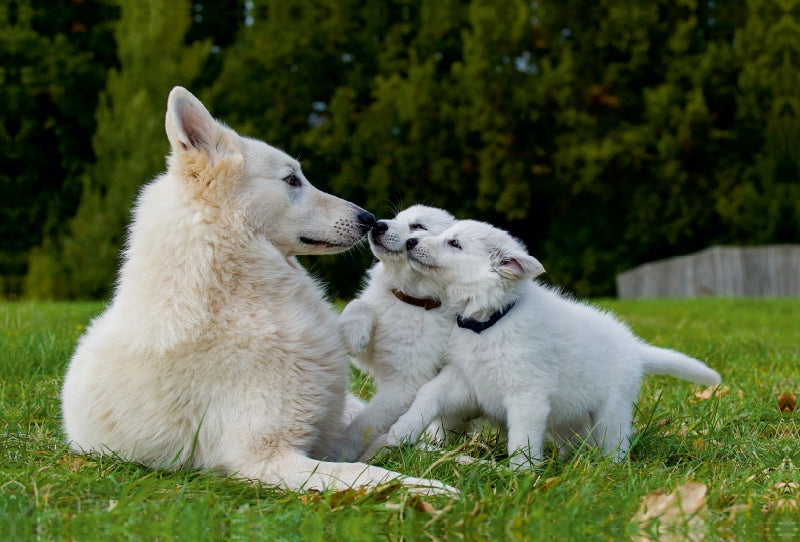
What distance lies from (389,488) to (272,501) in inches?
16.1

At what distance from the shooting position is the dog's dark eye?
3482mm

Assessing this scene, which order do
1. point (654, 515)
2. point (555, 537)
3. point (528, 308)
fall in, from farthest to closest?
point (528, 308) → point (654, 515) → point (555, 537)

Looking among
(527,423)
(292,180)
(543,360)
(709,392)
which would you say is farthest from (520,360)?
(709,392)

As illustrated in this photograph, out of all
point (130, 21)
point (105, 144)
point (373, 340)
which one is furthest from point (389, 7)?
point (373, 340)

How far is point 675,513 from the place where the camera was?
246 cm

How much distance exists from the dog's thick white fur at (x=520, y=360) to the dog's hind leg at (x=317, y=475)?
58 cm

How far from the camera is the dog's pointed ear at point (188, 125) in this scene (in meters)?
3.19

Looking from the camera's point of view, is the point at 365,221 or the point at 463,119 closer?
the point at 365,221

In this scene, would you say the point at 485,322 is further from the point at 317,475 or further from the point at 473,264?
the point at 317,475

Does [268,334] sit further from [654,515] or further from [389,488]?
[654,515]

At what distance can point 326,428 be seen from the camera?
3299mm

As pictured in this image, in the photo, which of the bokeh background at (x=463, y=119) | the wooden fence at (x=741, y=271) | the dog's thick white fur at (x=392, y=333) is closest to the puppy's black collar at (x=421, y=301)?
the dog's thick white fur at (x=392, y=333)

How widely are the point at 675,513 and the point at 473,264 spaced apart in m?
1.69

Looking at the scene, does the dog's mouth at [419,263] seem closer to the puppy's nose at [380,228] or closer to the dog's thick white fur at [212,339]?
the puppy's nose at [380,228]
